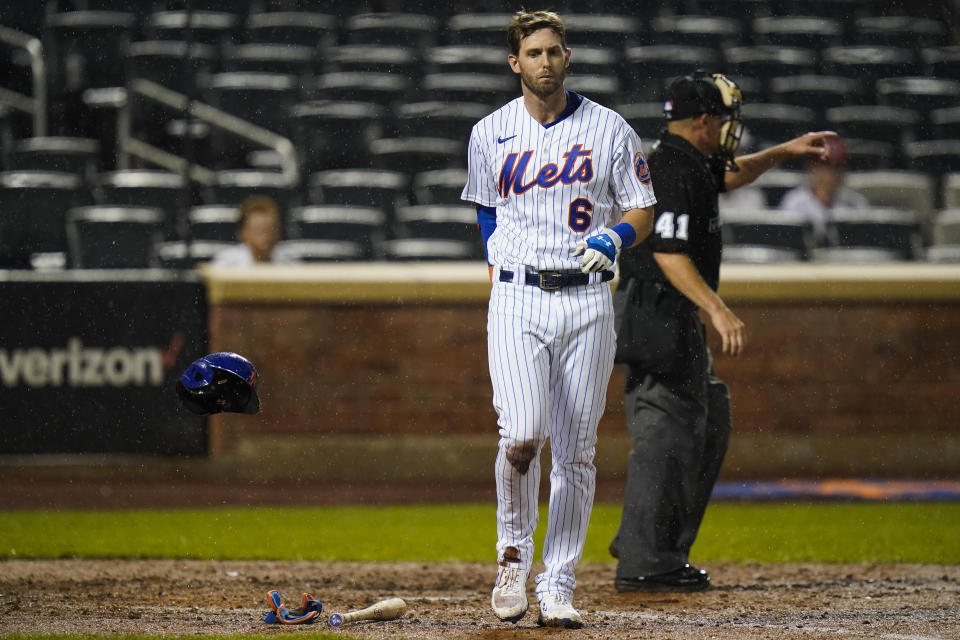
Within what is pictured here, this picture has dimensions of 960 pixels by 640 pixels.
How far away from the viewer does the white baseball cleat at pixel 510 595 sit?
369 cm

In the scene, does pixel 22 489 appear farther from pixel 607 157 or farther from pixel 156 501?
pixel 607 157

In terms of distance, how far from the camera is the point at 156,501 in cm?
720

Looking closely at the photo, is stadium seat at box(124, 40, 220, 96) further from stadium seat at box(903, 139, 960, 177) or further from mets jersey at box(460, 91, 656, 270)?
mets jersey at box(460, 91, 656, 270)

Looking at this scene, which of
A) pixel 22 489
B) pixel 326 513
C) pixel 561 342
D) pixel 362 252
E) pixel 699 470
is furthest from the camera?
pixel 362 252

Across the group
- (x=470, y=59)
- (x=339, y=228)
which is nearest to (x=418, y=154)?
(x=470, y=59)

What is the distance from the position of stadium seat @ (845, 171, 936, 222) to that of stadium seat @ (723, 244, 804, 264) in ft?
4.48

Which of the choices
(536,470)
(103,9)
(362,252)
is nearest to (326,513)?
(362,252)

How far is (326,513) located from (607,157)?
3.72m

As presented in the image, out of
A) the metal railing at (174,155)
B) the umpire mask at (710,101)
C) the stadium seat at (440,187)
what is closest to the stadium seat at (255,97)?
the metal railing at (174,155)

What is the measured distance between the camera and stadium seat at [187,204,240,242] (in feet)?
29.1

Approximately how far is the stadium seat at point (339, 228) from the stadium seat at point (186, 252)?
575 millimetres

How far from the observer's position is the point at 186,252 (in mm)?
7867

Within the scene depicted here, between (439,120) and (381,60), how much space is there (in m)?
1.04

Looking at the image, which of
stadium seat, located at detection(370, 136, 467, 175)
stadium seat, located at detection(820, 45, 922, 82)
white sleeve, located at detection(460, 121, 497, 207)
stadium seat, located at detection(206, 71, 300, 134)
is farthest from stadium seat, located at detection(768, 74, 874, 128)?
white sleeve, located at detection(460, 121, 497, 207)
